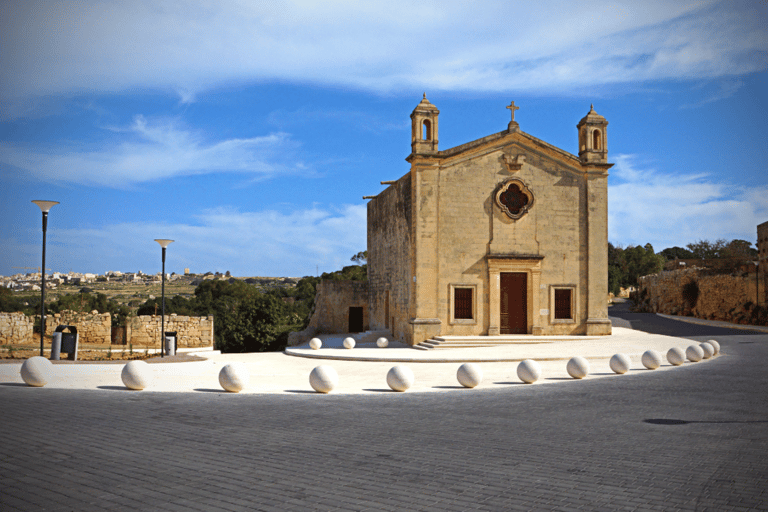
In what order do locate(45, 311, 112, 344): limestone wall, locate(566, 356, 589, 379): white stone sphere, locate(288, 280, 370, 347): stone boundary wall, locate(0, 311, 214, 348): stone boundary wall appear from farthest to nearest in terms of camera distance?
1. locate(288, 280, 370, 347): stone boundary wall
2. locate(45, 311, 112, 344): limestone wall
3. locate(0, 311, 214, 348): stone boundary wall
4. locate(566, 356, 589, 379): white stone sphere

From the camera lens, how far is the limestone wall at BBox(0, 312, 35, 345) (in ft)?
93.0

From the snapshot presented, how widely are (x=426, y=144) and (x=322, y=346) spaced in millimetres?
9834

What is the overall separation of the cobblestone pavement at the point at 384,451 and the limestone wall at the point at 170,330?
19193 millimetres

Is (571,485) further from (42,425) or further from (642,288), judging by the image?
(642,288)

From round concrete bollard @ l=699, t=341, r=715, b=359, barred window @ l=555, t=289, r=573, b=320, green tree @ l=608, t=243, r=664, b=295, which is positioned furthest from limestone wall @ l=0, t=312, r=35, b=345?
green tree @ l=608, t=243, r=664, b=295

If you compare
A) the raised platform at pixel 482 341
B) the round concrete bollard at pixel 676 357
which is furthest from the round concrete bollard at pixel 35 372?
the round concrete bollard at pixel 676 357

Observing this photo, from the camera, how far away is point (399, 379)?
1316 cm

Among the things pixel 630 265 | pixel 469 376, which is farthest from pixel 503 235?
pixel 630 265

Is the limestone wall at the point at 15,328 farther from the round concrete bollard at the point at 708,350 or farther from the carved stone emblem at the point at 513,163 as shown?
the round concrete bollard at the point at 708,350

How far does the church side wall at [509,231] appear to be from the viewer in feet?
86.6

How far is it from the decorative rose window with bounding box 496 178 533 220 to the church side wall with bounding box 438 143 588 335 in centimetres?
22

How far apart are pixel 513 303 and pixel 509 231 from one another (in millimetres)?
3160

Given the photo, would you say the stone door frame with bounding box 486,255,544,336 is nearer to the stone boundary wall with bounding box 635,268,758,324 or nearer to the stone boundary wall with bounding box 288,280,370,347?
the stone boundary wall with bounding box 288,280,370,347

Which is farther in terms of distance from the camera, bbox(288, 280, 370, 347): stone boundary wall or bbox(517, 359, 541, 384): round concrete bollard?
bbox(288, 280, 370, 347): stone boundary wall
